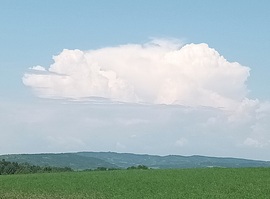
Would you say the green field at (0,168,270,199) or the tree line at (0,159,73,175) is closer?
the green field at (0,168,270,199)

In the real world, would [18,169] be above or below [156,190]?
above

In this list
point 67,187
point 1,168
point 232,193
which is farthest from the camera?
point 1,168

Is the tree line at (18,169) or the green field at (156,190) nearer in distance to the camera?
→ the green field at (156,190)

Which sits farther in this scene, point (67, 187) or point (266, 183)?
point (67, 187)

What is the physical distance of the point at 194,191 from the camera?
138 feet

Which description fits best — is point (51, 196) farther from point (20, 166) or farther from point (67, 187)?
point (20, 166)

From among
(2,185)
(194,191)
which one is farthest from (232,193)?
(2,185)

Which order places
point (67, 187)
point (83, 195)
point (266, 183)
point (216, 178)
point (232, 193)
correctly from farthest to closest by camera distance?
point (216, 178) → point (67, 187) → point (266, 183) → point (83, 195) → point (232, 193)

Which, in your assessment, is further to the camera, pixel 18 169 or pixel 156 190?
pixel 18 169

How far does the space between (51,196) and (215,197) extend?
14.0 m

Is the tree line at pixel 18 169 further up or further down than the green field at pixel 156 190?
further up

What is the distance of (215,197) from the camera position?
122 feet

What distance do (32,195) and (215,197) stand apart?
52.3ft

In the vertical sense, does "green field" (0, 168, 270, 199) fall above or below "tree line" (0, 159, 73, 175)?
below
